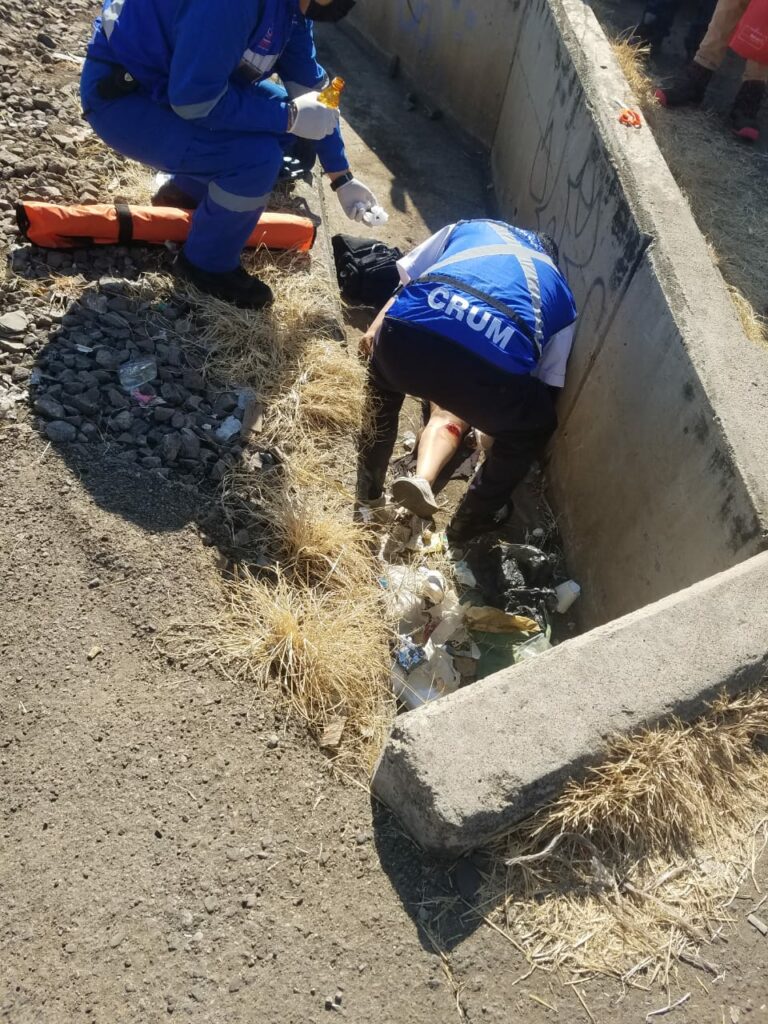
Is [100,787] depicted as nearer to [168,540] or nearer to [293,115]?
[168,540]

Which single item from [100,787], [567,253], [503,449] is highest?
[567,253]

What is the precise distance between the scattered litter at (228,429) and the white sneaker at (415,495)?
2.37 feet

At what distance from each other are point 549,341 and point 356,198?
1.38m

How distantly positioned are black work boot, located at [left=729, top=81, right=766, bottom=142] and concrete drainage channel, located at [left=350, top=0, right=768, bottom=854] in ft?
5.32

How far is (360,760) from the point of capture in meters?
2.53

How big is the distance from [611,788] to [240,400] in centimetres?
221

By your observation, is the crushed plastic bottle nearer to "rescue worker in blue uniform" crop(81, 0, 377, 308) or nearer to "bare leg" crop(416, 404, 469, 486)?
"rescue worker in blue uniform" crop(81, 0, 377, 308)

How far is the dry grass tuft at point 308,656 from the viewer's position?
267 centimetres

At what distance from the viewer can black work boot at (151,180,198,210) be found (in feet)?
14.3

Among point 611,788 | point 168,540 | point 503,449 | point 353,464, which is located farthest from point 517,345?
point 611,788

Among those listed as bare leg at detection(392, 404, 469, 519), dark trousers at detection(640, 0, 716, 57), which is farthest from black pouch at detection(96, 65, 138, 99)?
dark trousers at detection(640, 0, 716, 57)

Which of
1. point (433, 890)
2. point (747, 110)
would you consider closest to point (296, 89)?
point (433, 890)

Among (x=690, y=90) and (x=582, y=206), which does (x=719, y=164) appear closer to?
(x=690, y=90)

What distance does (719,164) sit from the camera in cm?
591
